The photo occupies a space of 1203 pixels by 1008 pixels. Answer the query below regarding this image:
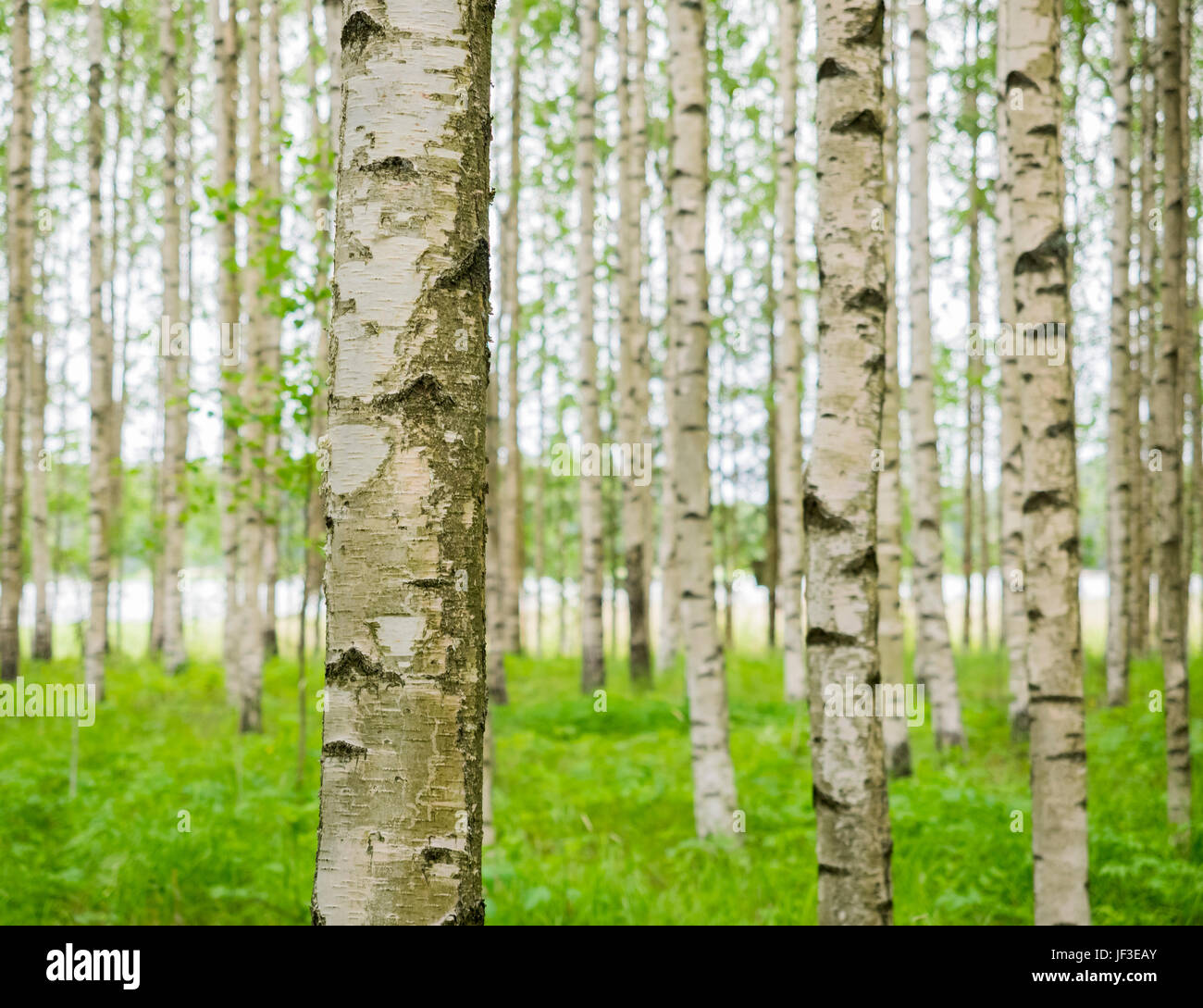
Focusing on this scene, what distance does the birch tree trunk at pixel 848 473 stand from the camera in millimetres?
3092

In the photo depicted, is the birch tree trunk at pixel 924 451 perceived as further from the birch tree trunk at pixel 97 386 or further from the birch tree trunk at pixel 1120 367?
the birch tree trunk at pixel 97 386

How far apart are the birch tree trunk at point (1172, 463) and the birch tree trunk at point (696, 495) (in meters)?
2.79

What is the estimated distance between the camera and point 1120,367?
9078 millimetres

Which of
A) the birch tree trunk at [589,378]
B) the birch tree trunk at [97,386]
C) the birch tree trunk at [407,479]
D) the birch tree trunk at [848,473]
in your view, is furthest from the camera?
the birch tree trunk at [589,378]

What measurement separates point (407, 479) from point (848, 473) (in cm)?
208

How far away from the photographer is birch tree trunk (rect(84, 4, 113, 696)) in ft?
33.0

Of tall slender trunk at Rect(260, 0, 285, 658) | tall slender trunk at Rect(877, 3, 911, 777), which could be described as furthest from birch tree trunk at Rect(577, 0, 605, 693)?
tall slender trunk at Rect(877, 3, 911, 777)

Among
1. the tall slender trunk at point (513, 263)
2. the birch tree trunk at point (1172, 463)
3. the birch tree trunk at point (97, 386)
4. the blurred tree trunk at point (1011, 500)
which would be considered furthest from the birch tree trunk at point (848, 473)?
the birch tree trunk at point (97, 386)

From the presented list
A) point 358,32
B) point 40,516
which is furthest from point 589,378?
point 358,32

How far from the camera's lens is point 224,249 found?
9453 millimetres

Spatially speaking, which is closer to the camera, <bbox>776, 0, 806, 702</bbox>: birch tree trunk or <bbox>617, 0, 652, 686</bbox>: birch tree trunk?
<bbox>776, 0, 806, 702</bbox>: birch tree trunk

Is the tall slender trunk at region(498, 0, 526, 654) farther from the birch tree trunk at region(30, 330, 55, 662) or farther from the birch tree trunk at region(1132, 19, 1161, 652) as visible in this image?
the birch tree trunk at region(1132, 19, 1161, 652)

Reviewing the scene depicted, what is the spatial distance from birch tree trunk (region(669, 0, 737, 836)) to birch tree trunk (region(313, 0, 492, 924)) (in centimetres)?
432
